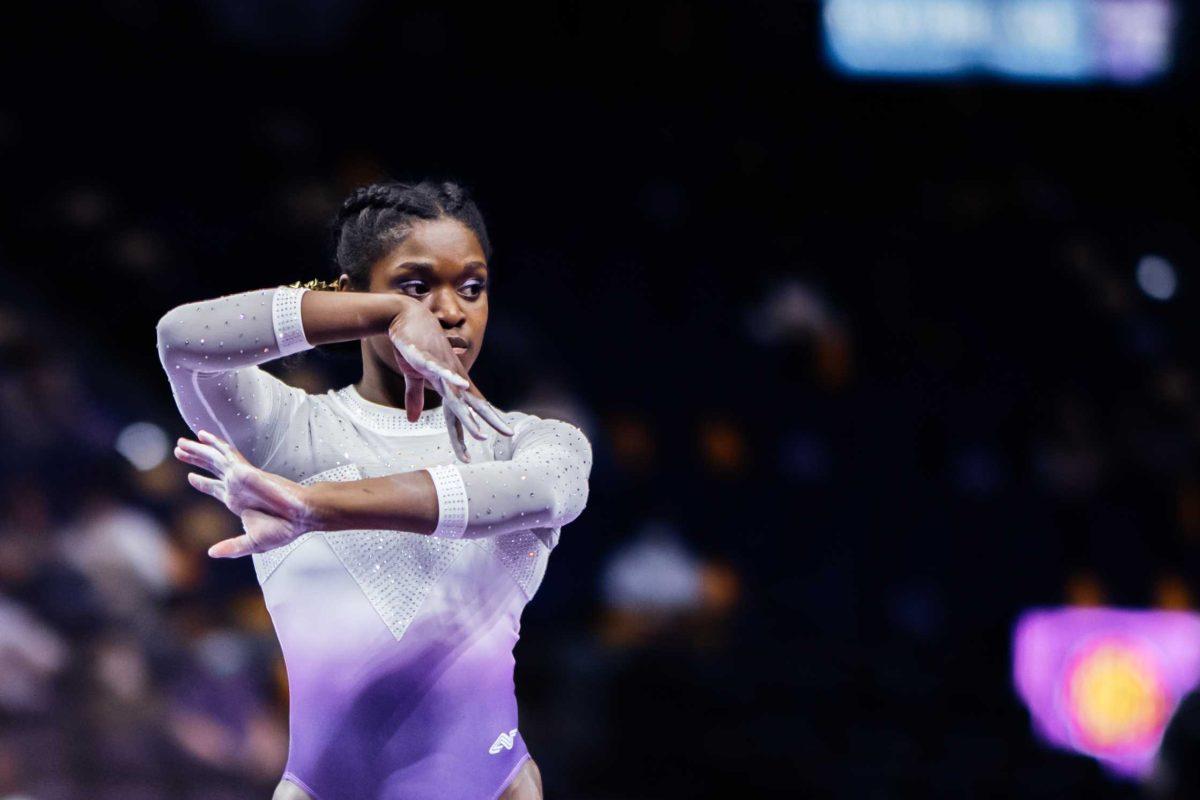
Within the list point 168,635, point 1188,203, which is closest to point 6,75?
point 168,635

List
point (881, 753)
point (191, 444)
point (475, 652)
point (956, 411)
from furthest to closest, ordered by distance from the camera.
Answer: point (956, 411)
point (881, 753)
point (475, 652)
point (191, 444)

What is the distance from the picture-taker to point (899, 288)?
235 inches

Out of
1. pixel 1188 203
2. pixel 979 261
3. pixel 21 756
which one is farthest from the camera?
pixel 1188 203

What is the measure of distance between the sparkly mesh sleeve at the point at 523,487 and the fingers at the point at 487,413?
0.31ft

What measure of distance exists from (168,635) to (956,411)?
10.5ft

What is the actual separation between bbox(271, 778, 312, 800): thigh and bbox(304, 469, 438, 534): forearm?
0.48m

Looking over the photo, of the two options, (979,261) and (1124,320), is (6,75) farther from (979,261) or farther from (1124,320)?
(1124,320)

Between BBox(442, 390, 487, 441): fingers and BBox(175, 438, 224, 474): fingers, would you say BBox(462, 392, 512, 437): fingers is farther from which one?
BBox(175, 438, 224, 474): fingers

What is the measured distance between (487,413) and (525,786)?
64 centimetres

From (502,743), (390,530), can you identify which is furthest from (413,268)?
(502,743)

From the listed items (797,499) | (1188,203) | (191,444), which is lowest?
(797,499)

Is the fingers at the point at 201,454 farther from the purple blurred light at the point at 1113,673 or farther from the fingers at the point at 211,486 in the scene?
the purple blurred light at the point at 1113,673

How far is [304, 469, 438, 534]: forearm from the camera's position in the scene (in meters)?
1.58

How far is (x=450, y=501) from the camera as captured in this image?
5.49 ft
